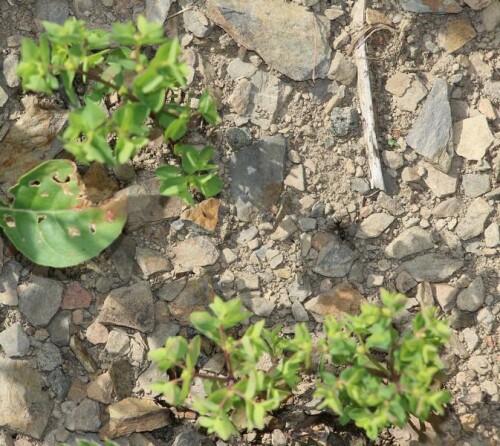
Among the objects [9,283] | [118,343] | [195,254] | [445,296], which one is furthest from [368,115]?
[9,283]

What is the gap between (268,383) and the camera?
314cm

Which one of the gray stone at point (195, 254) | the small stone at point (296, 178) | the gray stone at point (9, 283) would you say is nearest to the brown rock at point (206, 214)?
the gray stone at point (195, 254)

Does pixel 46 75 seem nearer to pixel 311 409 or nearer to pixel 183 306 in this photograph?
pixel 183 306

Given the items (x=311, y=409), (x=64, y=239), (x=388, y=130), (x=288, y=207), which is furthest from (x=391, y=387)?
(x=64, y=239)

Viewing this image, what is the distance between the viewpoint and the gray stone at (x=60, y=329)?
3.79 m

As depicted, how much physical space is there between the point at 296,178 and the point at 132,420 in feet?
4.56

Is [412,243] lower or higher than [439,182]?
lower

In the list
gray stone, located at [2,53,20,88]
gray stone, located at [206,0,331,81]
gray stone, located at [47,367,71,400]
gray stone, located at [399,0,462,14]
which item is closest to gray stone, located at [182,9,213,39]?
gray stone, located at [206,0,331,81]

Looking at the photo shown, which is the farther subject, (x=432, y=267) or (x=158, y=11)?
(x=158, y=11)

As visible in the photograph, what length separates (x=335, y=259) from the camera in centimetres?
381

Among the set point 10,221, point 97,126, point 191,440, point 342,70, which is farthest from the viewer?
point 342,70

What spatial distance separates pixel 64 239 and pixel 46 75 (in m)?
0.94

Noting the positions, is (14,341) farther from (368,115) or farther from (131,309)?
(368,115)

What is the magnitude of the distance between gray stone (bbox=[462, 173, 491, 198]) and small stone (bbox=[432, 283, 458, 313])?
0.46 m
